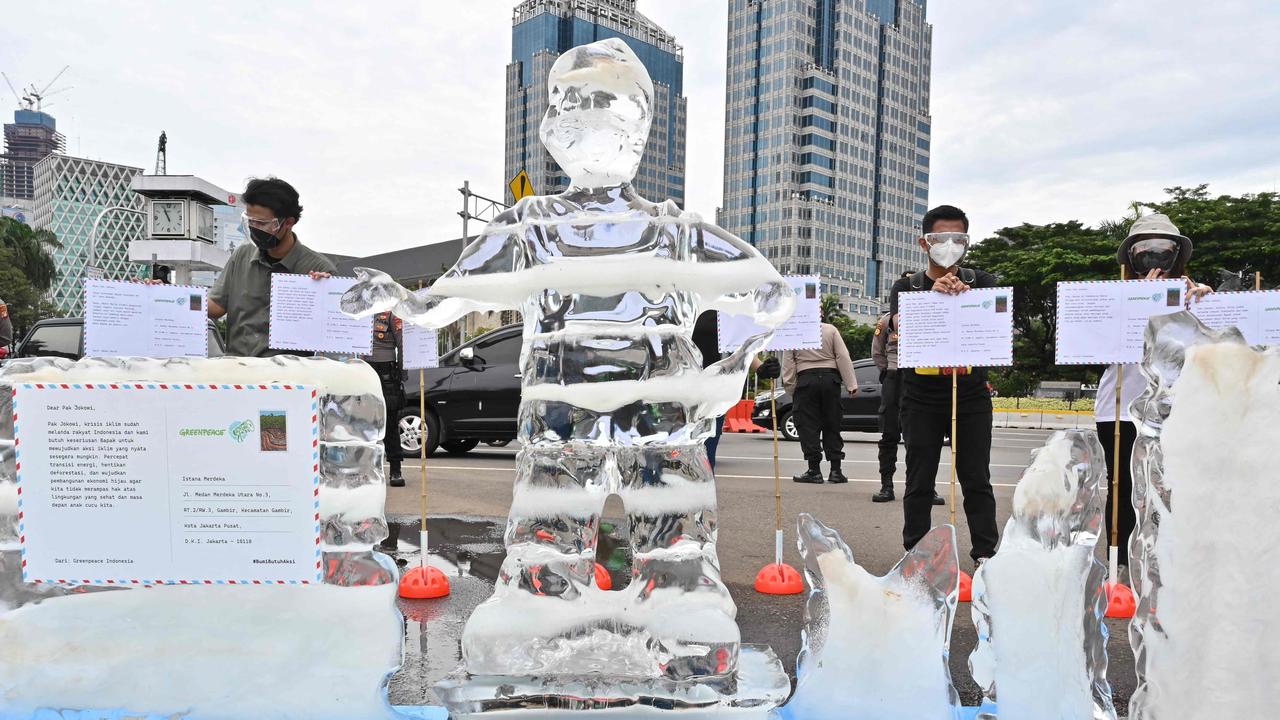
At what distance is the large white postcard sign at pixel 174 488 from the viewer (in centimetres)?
218

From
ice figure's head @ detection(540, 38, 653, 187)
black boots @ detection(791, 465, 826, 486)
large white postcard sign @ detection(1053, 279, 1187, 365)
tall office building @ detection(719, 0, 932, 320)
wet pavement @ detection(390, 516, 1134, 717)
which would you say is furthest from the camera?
tall office building @ detection(719, 0, 932, 320)

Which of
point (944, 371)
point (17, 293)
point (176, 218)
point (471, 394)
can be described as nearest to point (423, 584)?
point (944, 371)

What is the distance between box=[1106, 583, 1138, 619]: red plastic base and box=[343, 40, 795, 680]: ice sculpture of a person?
2.04 metres

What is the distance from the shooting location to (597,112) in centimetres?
236

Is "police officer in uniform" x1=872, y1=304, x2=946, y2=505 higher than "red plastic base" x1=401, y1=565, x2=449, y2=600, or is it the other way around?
"police officer in uniform" x1=872, y1=304, x2=946, y2=505

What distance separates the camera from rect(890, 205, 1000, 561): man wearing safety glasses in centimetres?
368

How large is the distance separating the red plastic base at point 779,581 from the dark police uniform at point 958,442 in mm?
534

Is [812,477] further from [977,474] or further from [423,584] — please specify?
[423,584]

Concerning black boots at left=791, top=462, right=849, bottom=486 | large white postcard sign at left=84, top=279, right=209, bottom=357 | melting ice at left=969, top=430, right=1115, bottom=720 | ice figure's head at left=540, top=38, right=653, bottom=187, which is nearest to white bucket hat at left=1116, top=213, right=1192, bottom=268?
melting ice at left=969, top=430, right=1115, bottom=720

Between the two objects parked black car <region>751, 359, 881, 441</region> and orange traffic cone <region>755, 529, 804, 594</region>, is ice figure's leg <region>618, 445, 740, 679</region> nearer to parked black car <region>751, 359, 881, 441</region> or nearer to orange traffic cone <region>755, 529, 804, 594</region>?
orange traffic cone <region>755, 529, 804, 594</region>

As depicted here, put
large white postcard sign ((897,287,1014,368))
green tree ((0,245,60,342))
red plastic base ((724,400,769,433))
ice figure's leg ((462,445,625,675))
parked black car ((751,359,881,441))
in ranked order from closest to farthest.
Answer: ice figure's leg ((462,445,625,675)) → large white postcard sign ((897,287,1014,368)) → parked black car ((751,359,881,441)) → red plastic base ((724,400,769,433)) → green tree ((0,245,60,342))

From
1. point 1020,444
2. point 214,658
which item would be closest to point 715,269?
point 214,658

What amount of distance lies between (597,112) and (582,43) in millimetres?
43329

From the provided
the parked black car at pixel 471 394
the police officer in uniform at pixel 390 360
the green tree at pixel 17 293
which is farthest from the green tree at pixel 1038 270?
the green tree at pixel 17 293
